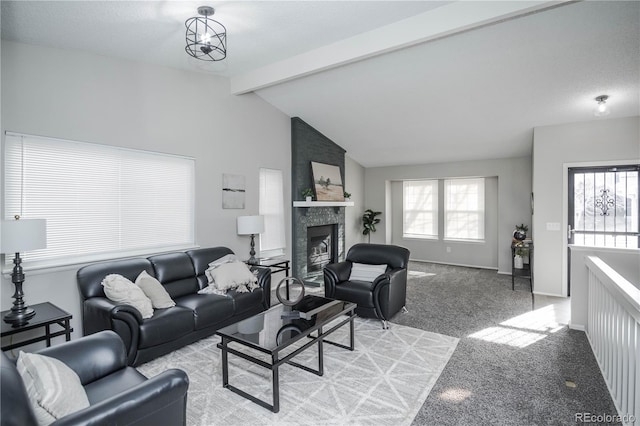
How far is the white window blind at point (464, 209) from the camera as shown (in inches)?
283

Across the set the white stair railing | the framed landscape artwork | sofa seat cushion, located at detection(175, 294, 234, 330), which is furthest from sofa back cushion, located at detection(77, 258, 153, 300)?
the white stair railing

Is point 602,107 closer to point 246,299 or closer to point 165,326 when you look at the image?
point 246,299

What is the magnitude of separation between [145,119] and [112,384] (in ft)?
9.71

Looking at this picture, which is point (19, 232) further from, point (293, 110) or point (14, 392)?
point (293, 110)

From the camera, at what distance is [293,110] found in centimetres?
562

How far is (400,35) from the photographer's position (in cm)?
329

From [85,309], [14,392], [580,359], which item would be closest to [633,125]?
[580,359]

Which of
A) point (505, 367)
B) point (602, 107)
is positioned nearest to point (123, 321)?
point (505, 367)

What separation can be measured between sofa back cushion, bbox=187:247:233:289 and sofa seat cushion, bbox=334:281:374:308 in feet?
5.18

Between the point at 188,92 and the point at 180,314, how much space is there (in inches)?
109

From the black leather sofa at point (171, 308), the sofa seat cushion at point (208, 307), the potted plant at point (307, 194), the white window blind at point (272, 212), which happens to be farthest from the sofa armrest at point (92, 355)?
the potted plant at point (307, 194)

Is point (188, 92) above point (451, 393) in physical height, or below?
above

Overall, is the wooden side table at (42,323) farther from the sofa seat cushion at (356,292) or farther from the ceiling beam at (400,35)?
the ceiling beam at (400,35)

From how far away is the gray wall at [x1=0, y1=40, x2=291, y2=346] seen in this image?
2.98 metres
